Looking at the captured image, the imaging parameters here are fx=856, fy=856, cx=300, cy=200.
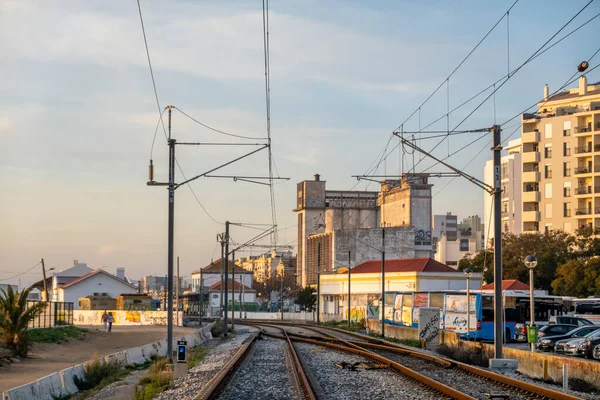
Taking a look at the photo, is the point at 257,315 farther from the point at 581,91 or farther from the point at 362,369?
the point at 362,369

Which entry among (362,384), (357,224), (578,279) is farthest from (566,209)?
(362,384)

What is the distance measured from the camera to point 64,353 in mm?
47188

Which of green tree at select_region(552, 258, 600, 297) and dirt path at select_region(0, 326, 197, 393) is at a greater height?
green tree at select_region(552, 258, 600, 297)

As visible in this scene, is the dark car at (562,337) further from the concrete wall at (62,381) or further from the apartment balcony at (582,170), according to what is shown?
the apartment balcony at (582,170)

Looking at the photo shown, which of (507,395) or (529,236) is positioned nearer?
(507,395)

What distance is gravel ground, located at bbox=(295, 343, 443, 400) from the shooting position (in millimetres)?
19734

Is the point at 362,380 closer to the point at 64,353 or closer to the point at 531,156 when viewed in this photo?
the point at 64,353

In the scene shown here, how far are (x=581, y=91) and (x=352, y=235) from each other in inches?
1805

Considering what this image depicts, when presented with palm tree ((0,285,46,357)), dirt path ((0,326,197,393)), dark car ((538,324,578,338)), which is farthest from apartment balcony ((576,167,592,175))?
palm tree ((0,285,46,357))

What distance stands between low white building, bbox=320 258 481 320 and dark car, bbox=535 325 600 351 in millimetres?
40536

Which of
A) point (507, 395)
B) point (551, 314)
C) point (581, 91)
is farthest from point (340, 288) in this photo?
point (507, 395)

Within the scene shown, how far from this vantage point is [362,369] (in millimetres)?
26875

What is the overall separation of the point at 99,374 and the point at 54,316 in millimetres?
42854

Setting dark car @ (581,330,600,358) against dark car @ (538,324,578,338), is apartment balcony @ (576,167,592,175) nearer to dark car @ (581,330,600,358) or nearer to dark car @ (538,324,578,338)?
dark car @ (538,324,578,338)
